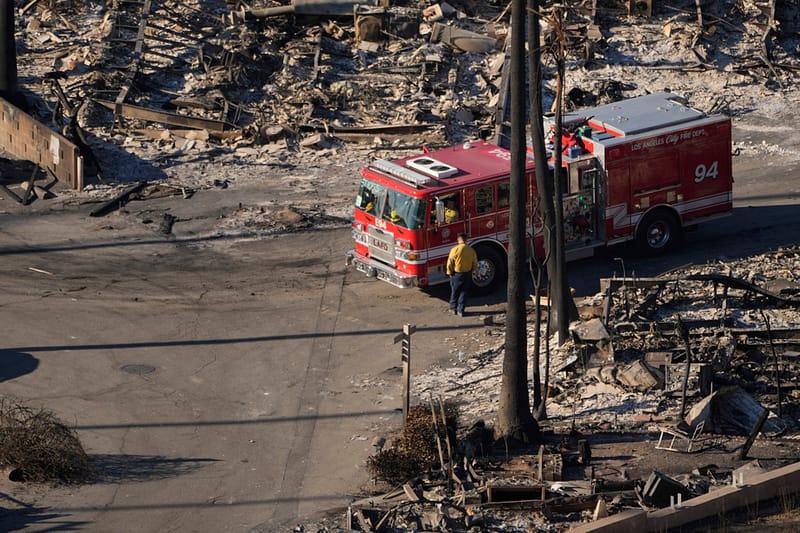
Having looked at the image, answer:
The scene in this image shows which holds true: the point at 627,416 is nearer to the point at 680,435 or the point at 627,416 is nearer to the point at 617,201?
the point at 680,435

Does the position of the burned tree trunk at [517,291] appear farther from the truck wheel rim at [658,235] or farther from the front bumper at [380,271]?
the truck wheel rim at [658,235]

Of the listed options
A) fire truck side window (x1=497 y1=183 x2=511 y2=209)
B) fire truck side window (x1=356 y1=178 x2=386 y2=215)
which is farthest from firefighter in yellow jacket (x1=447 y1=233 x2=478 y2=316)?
fire truck side window (x1=356 y1=178 x2=386 y2=215)

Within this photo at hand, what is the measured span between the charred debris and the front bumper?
283 inches

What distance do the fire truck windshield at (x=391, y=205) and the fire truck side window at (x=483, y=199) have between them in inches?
42.2

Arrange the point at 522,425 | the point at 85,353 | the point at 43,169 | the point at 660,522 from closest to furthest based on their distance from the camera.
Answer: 1. the point at 660,522
2. the point at 522,425
3. the point at 85,353
4. the point at 43,169

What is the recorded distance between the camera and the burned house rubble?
1458 cm

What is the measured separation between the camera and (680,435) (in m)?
16.4

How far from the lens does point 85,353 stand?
20.1 meters

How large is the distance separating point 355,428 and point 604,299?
5395 mm

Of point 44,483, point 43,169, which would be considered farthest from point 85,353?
point 43,169

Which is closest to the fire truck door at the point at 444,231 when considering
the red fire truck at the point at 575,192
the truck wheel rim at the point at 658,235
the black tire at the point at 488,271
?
the red fire truck at the point at 575,192

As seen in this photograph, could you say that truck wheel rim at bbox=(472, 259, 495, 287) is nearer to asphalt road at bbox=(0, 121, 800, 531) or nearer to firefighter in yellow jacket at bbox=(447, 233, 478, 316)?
asphalt road at bbox=(0, 121, 800, 531)

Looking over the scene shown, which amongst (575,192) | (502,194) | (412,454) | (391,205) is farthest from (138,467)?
(575,192)

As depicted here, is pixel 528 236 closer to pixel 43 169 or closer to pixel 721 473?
pixel 721 473
